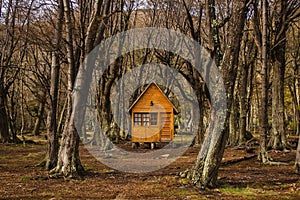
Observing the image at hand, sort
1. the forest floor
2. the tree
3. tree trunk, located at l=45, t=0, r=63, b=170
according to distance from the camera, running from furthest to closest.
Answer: tree trunk, located at l=45, t=0, r=63, b=170 → the tree → the forest floor

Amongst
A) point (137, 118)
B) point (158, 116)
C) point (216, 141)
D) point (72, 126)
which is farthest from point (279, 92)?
point (72, 126)

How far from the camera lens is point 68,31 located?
473 inches

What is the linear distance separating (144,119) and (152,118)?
56 centimetres

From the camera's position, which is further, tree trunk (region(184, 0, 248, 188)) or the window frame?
the window frame

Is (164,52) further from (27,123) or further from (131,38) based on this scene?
(27,123)

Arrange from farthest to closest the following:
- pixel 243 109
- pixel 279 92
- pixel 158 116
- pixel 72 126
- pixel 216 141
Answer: pixel 158 116 → pixel 243 109 → pixel 279 92 → pixel 72 126 → pixel 216 141

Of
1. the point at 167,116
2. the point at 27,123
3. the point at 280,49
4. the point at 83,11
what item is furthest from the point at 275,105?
the point at 27,123

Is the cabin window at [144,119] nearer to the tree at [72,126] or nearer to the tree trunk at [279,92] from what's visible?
the tree trunk at [279,92]

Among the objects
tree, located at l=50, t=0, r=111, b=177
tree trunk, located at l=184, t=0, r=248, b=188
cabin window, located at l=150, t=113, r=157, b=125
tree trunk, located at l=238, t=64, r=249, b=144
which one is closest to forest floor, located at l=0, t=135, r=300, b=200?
tree trunk, located at l=184, t=0, r=248, b=188

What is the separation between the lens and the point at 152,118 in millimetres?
24938

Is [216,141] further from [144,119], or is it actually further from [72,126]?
[144,119]

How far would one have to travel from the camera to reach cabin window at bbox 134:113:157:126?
81.6 feet

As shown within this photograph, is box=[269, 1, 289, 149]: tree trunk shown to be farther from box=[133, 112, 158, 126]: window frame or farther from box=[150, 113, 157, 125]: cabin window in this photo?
box=[133, 112, 158, 126]: window frame

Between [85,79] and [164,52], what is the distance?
1830cm
